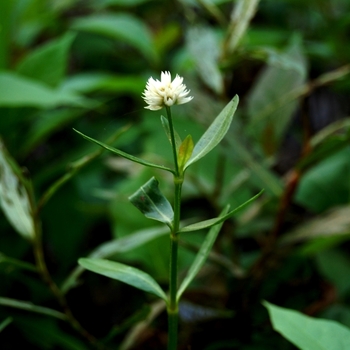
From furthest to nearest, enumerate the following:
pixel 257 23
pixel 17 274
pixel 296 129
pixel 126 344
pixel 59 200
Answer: pixel 257 23
pixel 296 129
pixel 59 200
pixel 17 274
pixel 126 344

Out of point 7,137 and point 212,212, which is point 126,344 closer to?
point 212,212

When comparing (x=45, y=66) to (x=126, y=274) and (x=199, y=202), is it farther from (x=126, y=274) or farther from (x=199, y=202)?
(x=126, y=274)

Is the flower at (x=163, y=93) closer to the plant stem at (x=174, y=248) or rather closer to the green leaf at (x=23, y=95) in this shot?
the plant stem at (x=174, y=248)

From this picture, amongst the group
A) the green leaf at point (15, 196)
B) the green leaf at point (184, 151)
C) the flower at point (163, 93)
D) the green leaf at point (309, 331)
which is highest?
the green leaf at point (15, 196)

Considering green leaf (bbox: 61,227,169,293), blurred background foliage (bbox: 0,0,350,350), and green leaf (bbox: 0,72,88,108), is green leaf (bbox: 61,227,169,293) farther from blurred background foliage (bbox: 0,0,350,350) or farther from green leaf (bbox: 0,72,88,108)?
green leaf (bbox: 0,72,88,108)

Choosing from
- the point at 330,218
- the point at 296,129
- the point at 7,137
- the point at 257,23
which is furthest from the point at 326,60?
the point at 7,137

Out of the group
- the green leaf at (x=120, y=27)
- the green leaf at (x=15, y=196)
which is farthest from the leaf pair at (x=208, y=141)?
the green leaf at (x=120, y=27)

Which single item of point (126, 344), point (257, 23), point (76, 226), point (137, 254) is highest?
point (257, 23)

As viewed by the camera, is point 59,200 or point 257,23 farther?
point 257,23
